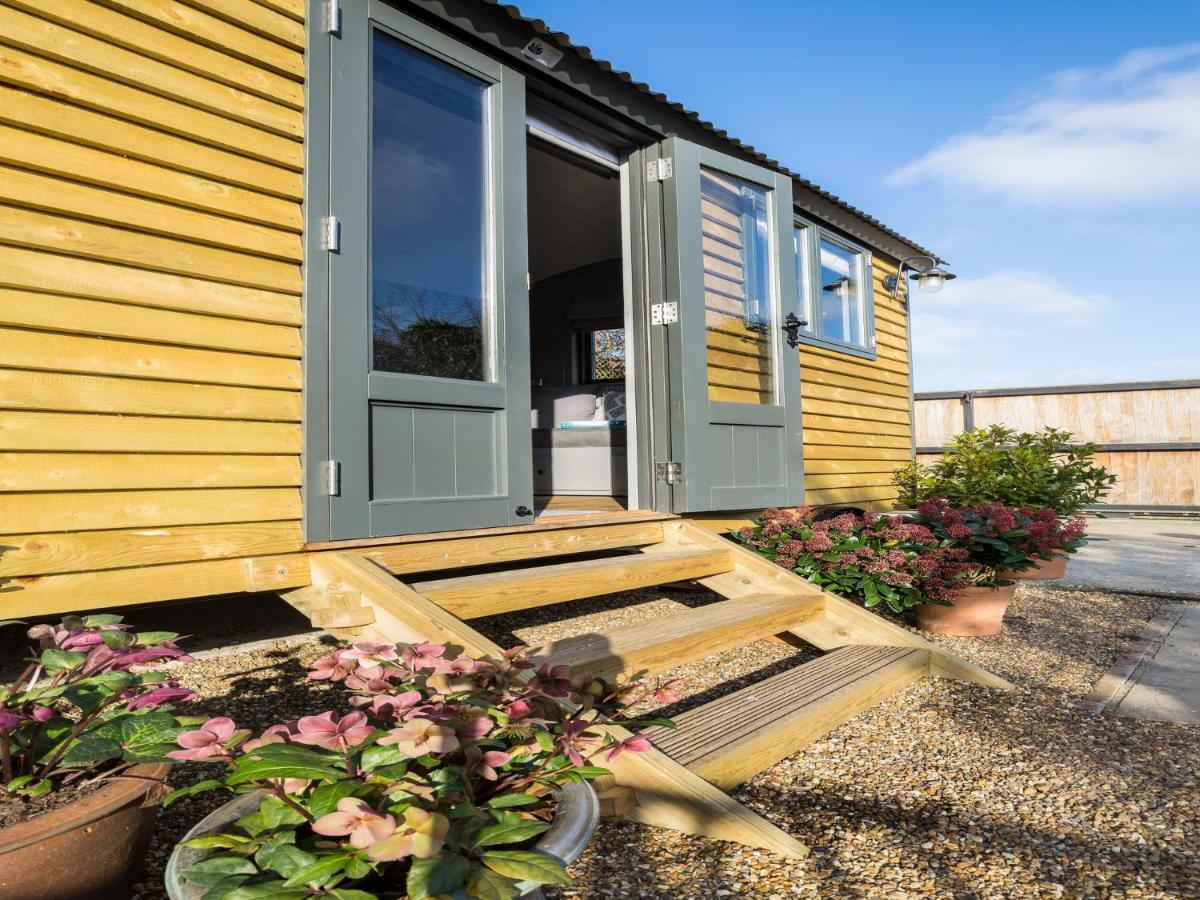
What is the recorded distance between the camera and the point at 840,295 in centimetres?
560

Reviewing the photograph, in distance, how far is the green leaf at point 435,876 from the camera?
0.74 metres

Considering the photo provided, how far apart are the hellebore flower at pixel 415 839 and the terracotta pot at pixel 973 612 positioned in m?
3.12

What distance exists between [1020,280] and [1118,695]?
1330 inches

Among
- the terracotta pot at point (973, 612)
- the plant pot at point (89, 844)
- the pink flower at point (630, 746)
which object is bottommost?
the terracotta pot at point (973, 612)

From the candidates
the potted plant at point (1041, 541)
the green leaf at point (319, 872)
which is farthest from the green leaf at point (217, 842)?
the potted plant at point (1041, 541)

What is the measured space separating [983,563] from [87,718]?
3.46 metres

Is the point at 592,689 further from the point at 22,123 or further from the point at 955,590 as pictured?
the point at 955,590

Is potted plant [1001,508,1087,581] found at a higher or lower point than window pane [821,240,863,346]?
lower

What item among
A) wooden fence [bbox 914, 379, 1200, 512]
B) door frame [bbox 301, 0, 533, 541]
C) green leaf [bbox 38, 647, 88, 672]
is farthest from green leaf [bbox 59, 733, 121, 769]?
wooden fence [bbox 914, 379, 1200, 512]

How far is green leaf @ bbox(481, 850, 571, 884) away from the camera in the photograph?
77 cm

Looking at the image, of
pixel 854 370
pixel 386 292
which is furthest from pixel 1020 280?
pixel 386 292

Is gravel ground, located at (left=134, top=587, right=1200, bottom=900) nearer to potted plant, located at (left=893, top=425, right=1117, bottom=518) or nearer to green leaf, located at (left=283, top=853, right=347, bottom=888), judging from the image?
green leaf, located at (left=283, top=853, right=347, bottom=888)

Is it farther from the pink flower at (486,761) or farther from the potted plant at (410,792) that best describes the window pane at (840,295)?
the pink flower at (486,761)

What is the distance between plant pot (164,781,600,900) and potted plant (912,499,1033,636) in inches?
113
